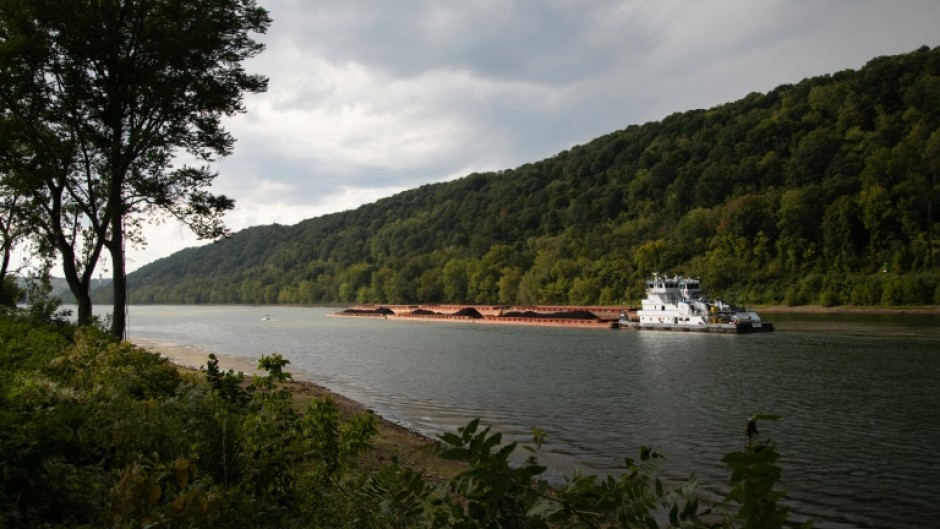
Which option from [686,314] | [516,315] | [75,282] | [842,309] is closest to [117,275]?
[75,282]

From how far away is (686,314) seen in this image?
→ 59469 mm

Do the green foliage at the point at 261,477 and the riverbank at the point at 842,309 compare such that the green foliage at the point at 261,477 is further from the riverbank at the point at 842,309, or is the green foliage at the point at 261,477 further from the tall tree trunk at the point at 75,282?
the riverbank at the point at 842,309

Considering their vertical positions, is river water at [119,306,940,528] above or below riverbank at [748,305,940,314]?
below

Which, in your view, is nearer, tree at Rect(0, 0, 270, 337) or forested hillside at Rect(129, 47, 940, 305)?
tree at Rect(0, 0, 270, 337)

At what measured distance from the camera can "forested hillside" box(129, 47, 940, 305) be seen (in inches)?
3420

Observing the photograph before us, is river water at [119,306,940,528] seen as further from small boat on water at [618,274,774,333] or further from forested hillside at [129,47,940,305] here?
forested hillside at [129,47,940,305]

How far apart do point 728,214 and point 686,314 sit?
52.2 m

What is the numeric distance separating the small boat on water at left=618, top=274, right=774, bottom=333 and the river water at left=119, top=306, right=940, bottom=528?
409 centimetres

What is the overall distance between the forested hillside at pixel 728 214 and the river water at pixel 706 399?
41909 millimetres

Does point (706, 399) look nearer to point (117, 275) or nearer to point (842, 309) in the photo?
point (117, 275)

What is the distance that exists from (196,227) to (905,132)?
12052 cm

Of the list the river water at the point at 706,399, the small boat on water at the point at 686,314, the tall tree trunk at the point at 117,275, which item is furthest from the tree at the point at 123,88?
the small boat on water at the point at 686,314

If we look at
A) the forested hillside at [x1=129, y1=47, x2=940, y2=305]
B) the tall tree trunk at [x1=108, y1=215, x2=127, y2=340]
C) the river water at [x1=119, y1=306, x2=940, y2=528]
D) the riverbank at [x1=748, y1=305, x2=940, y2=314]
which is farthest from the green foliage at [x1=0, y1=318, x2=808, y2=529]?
the forested hillside at [x1=129, y1=47, x2=940, y2=305]

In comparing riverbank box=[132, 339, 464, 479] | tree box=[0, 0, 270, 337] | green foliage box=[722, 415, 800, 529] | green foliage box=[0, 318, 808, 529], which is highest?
tree box=[0, 0, 270, 337]
